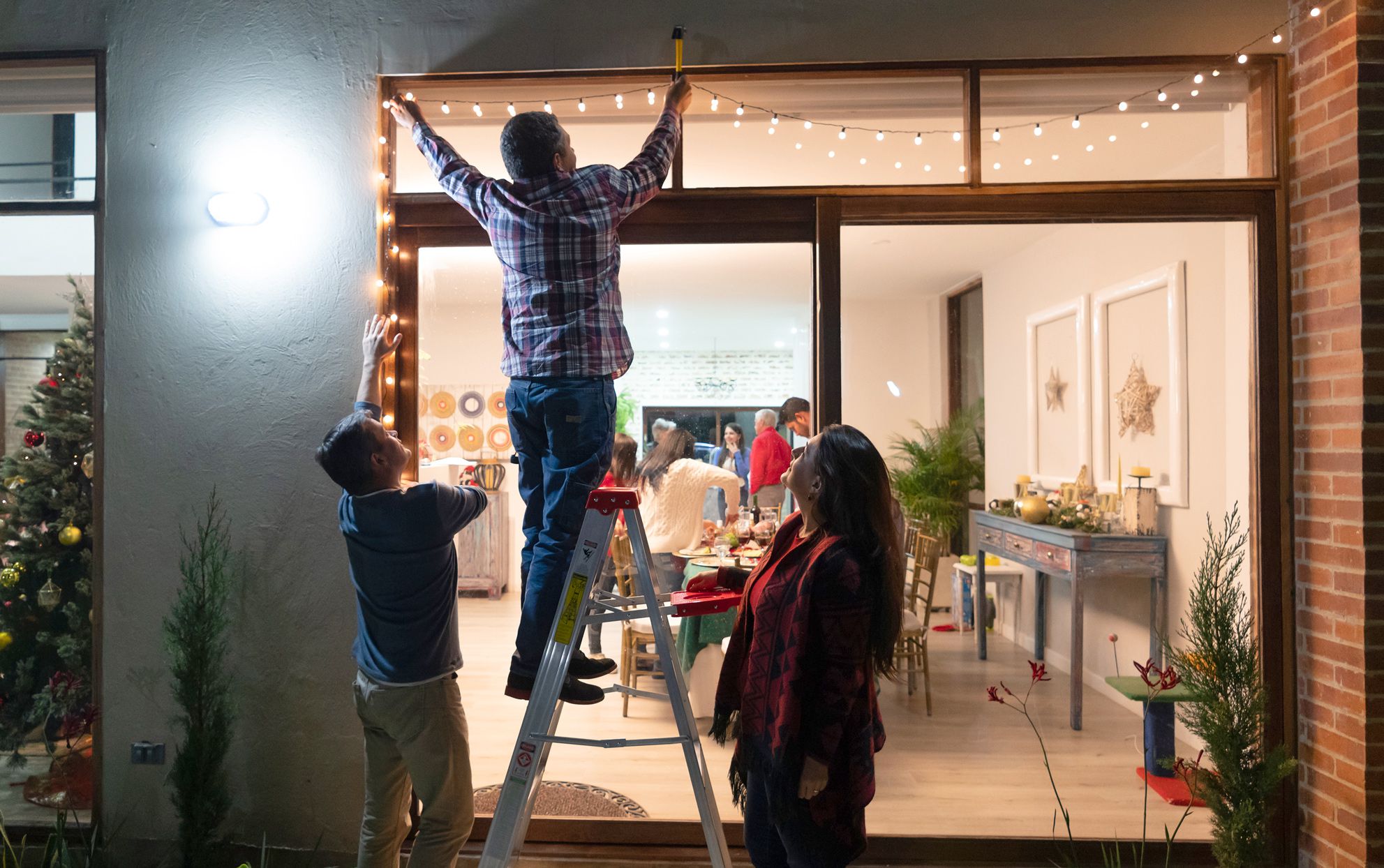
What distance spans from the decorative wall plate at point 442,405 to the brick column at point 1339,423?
9.56 feet

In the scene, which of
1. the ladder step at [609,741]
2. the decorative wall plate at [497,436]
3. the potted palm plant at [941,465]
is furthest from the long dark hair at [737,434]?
the ladder step at [609,741]

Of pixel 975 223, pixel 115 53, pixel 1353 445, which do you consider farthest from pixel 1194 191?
pixel 115 53

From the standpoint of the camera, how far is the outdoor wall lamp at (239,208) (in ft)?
9.46

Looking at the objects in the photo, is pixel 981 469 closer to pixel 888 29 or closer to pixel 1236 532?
pixel 1236 532

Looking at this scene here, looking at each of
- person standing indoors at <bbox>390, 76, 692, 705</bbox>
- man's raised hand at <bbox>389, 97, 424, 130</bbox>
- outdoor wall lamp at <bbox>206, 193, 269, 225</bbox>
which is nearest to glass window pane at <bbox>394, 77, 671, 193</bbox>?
man's raised hand at <bbox>389, 97, 424, 130</bbox>

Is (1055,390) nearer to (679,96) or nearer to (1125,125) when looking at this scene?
(1125,125)

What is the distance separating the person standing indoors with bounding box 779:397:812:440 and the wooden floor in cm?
115

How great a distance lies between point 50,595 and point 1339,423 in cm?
450

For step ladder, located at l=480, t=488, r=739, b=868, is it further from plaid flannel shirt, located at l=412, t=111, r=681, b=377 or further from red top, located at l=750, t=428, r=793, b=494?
red top, located at l=750, t=428, r=793, b=494

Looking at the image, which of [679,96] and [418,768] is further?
[679,96]

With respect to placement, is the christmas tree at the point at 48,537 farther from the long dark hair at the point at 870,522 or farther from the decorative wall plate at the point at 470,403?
the long dark hair at the point at 870,522

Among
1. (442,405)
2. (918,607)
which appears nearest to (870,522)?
(442,405)

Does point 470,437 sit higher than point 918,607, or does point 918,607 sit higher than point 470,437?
point 470,437

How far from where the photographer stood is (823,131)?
294 cm
